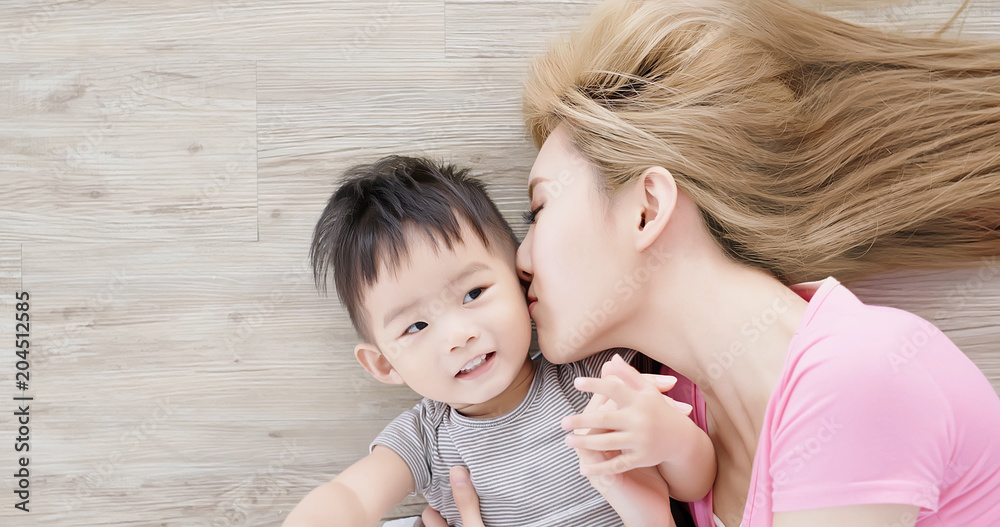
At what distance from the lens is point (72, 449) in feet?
4.37

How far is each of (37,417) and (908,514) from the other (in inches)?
64.3

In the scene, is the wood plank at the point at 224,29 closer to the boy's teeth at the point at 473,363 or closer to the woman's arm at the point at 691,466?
the boy's teeth at the point at 473,363

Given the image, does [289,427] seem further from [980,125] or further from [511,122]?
[980,125]

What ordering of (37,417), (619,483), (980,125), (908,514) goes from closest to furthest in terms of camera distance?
(908,514)
(619,483)
(980,125)
(37,417)

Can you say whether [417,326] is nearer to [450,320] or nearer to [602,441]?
[450,320]

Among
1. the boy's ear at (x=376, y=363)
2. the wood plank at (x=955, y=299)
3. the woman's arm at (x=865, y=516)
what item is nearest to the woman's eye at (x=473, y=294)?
the boy's ear at (x=376, y=363)

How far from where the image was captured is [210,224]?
4.43ft

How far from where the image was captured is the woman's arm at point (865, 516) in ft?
2.84

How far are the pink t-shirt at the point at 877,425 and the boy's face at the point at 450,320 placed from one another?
46 cm

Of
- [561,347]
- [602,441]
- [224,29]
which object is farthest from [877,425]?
[224,29]

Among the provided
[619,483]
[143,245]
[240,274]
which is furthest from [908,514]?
[143,245]

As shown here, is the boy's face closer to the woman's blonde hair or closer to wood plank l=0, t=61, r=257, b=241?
the woman's blonde hair

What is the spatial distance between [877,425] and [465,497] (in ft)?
2.35

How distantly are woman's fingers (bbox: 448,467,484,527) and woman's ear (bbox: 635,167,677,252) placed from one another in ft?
1.83
